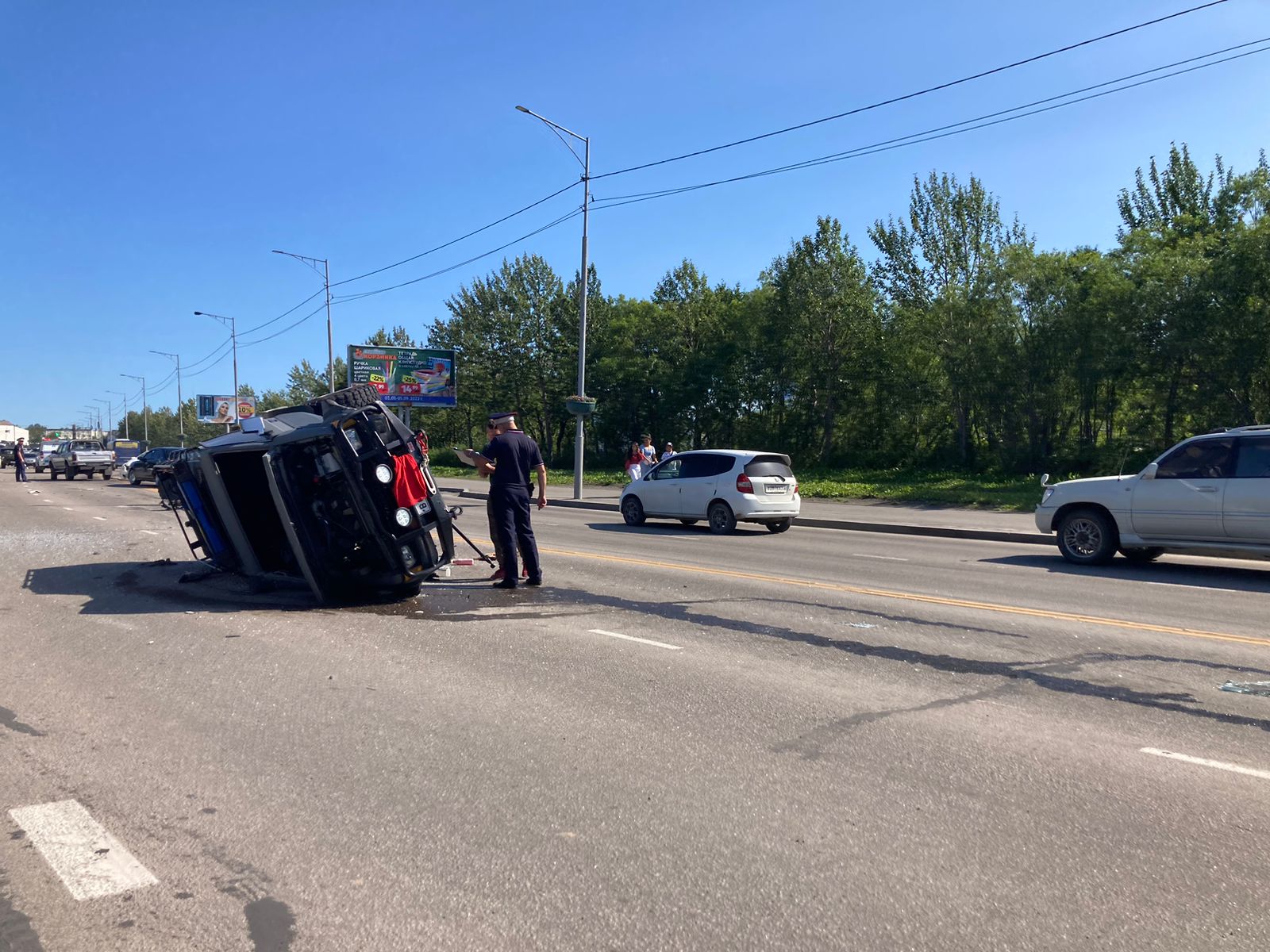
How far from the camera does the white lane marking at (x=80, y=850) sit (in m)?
3.56

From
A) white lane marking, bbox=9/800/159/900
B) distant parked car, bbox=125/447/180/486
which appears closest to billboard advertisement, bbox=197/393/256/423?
distant parked car, bbox=125/447/180/486

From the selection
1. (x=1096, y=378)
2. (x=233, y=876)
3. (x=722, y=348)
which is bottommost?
(x=233, y=876)

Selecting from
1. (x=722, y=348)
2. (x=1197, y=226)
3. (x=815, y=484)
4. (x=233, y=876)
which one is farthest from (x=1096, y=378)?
(x=233, y=876)

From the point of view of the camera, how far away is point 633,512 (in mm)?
19891

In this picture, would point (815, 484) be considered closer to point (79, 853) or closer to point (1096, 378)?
point (1096, 378)

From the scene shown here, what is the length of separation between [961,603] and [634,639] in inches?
149

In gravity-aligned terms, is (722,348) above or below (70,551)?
above

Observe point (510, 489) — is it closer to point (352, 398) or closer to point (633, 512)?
point (352, 398)

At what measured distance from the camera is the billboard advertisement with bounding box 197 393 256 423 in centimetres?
6825

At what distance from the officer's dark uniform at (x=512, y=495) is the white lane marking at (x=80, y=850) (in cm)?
600

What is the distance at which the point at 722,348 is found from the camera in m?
47.8

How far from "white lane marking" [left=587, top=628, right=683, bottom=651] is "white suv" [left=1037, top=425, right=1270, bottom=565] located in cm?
800

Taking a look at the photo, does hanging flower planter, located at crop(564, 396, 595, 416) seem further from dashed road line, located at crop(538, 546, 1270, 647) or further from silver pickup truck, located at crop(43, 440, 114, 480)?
silver pickup truck, located at crop(43, 440, 114, 480)

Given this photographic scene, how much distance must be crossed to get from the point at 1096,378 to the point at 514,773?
94.5 ft
